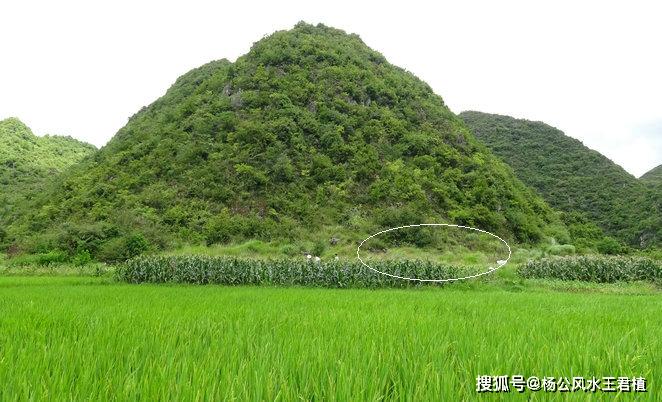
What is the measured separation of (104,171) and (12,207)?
11.1 meters

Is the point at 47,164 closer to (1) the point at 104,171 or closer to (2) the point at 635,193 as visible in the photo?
(1) the point at 104,171

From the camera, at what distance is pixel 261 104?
43.6 metres

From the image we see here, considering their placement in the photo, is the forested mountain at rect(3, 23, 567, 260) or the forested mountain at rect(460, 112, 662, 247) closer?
the forested mountain at rect(3, 23, 567, 260)

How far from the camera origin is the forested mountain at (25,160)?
45.8 m

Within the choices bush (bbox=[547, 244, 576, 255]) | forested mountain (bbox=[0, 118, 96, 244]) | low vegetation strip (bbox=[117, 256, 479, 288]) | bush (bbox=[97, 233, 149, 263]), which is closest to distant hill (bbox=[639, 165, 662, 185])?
bush (bbox=[547, 244, 576, 255])

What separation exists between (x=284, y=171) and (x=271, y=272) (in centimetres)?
2037

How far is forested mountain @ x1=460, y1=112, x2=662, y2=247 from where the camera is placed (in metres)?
46.5

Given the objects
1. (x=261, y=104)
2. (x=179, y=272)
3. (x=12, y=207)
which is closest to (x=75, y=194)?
(x=12, y=207)

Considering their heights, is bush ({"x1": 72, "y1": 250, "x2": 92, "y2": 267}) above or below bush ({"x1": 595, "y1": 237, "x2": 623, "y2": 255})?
above

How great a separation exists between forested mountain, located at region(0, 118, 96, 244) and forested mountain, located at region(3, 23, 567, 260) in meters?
8.49

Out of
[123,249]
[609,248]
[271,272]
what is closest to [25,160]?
[123,249]

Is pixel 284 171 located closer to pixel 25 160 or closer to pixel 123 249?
pixel 123 249

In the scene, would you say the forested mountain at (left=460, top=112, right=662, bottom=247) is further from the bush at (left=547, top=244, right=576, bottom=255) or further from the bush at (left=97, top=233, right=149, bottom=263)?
the bush at (left=97, top=233, right=149, bottom=263)

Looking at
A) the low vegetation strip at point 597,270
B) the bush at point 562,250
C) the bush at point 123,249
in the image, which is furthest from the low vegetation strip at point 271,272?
the bush at point 562,250
